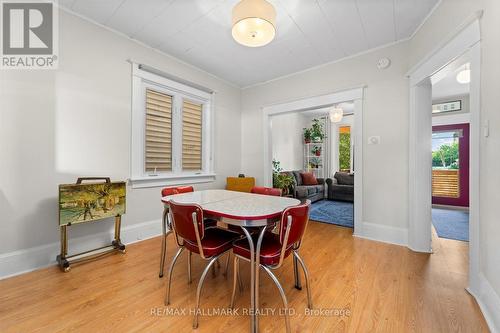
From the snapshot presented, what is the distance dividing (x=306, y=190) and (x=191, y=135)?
10.7ft

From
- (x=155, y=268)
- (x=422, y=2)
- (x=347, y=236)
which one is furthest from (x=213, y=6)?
(x=347, y=236)

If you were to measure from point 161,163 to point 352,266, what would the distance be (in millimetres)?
2910

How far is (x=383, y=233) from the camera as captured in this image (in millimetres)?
2955

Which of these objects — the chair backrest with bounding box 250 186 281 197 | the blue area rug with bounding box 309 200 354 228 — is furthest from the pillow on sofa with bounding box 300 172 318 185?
the chair backrest with bounding box 250 186 281 197

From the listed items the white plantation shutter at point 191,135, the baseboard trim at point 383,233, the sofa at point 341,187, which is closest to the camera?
the baseboard trim at point 383,233

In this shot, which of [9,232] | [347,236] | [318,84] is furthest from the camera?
[318,84]

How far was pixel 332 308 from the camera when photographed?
5.23 ft

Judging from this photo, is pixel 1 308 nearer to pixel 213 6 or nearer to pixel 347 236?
pixel 213 6

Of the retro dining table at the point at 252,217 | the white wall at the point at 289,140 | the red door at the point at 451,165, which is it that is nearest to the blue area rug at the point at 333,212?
the white wall at the point at 289,140

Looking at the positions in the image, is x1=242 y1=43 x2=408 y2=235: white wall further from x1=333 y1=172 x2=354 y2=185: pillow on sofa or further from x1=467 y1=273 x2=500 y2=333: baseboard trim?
x1=333 y1=172 x2=354 y2=185: pillow on sofa

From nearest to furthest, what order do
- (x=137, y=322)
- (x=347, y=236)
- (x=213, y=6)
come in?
(x=137, y=322) < (x=213, y=6) < (x=347, y=236)

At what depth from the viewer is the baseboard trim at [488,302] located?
139 cm

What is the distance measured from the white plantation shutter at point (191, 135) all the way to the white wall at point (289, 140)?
2.74 m

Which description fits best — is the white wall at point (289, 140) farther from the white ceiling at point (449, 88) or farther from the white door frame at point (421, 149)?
the white door frame at point (421, 149)
